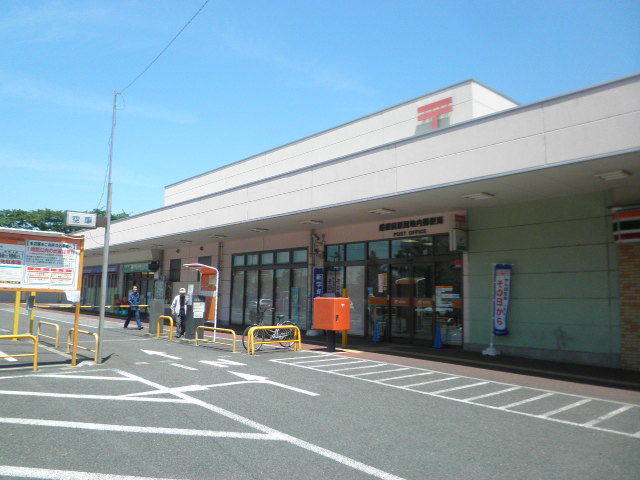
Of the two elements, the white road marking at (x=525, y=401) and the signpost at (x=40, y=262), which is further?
the signpost at (x=40, y=262)

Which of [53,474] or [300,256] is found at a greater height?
[300,256]

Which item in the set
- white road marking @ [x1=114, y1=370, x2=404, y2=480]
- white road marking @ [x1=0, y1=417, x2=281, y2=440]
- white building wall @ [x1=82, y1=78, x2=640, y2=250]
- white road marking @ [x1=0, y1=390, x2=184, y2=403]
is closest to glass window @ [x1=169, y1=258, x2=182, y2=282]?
white building wall @ [x1=82, y1=78, x2=640, y2=250]

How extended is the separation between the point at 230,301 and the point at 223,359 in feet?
40.2

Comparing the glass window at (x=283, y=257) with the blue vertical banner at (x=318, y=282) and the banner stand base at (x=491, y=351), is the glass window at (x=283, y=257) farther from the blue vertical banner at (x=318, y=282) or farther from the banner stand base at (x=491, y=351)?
the banner stand base at (x=491, y=351)

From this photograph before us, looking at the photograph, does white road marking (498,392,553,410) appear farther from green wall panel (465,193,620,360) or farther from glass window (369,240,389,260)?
glass window (369,240,389,260)

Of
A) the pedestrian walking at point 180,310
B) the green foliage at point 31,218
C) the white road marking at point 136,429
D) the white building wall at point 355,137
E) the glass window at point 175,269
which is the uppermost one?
the green foliage at point 31,218

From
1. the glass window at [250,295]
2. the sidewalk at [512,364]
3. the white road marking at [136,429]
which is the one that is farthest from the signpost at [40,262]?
the glass window at [250,295]

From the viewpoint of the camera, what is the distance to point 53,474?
13.4 feet

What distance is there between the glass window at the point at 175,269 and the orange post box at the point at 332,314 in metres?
16.8

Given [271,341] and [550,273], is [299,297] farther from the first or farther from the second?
[550,273]

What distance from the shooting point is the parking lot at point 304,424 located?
4379mm

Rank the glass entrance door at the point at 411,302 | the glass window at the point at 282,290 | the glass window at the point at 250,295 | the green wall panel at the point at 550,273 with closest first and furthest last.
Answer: the green wall panel at the point at 550,273 < the glass entrance door at the point at 411,302 < the glass window at the point at 282,290 < the glass window at the point at 250,295

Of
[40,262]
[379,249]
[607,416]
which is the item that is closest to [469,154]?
[607,416]

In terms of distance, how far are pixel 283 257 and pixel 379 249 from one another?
5450 mm
